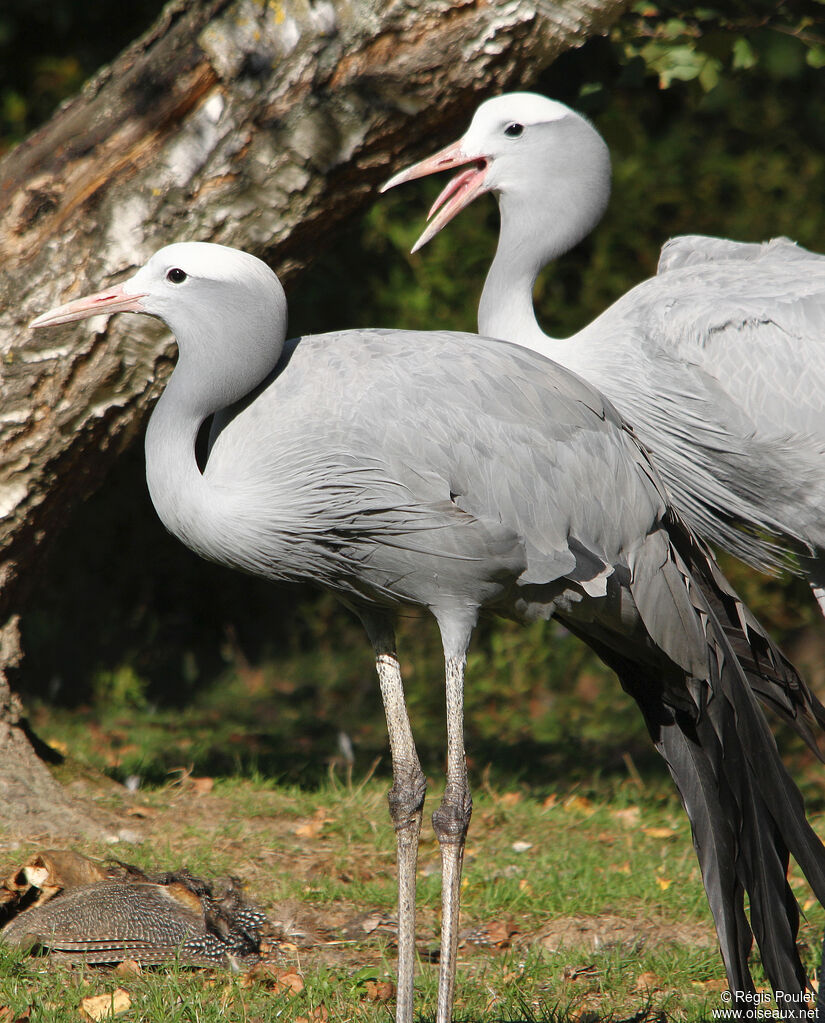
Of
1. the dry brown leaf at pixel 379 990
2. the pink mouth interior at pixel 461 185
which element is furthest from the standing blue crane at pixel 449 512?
the pink mouth interior at pixel 461 185

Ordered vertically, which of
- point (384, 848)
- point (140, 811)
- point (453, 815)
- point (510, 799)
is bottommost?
point (510, 799)

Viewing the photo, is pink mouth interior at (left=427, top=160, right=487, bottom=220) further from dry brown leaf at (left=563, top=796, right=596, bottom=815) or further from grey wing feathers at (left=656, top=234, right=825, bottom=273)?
dry brown leaf at (left=563, top=796, right=596, bottom=815)

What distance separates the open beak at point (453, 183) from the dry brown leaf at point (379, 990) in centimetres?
215

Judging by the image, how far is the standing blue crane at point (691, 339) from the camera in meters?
3.79

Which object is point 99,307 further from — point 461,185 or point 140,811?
point 140,811

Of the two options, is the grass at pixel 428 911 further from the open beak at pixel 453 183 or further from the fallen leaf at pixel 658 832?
the open beak at pixel 453 183

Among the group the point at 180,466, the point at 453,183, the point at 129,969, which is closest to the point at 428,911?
the point at 129,969

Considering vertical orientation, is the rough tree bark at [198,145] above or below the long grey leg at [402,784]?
above

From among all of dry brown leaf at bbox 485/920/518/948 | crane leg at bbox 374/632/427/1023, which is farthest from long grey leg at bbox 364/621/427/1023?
dry brown leaf at bbox 485/920/518/948

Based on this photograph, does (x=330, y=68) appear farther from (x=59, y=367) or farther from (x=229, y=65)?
(x=59, y=367)

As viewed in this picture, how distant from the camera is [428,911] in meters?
4.07

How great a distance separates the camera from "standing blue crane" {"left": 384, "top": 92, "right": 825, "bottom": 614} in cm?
379

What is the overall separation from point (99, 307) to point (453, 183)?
4.39 ft

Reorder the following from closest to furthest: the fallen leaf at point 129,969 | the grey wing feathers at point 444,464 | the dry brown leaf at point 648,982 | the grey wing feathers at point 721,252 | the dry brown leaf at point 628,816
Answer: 1. the grey wing feathers at point 444,464
2. the fallen leaf at point 129,969
3. the dry brown leaf at point 648,982
4. the grey wing feathers at point 721,252
5. the dry brown leaf at point 628,816
